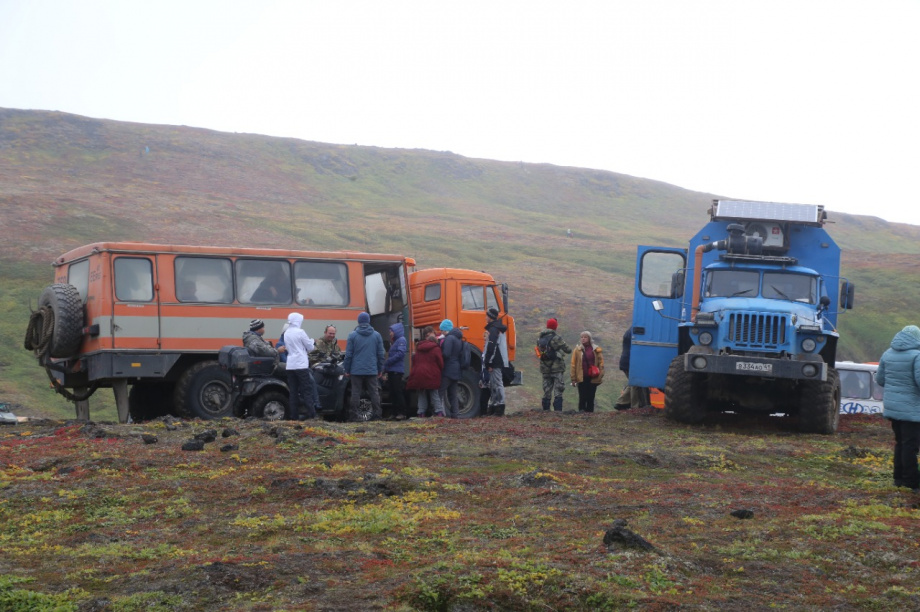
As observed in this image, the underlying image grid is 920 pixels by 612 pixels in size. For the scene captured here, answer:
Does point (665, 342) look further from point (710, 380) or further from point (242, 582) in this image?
point (242, 582)

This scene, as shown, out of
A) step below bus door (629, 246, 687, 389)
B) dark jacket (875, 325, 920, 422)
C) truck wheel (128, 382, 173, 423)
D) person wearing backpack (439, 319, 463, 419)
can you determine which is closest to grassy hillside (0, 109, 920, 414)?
truck wheel (128, 382, 173, 423)

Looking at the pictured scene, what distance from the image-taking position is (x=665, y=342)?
1734cm

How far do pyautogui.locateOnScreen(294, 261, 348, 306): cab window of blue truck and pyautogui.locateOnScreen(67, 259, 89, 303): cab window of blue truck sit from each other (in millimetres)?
3609

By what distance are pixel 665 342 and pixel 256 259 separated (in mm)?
7474

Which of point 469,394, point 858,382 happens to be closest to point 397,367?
point 469,394

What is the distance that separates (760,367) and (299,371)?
696 centimetres

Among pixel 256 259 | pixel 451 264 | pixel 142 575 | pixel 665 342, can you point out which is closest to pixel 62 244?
pixel 451 264

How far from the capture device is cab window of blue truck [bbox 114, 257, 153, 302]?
53.8 ft

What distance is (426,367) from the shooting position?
16906 millimetres

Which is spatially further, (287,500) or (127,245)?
(127,245)

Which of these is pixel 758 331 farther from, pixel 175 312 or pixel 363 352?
pixel 175 312

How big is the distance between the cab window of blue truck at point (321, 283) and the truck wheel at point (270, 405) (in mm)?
2529

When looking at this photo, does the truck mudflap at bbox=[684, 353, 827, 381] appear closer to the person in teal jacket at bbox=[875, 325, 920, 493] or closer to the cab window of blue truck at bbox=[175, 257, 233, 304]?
the person in teal jacket at bbox=[875, 325, 920, 493]

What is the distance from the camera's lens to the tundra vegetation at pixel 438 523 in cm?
585
